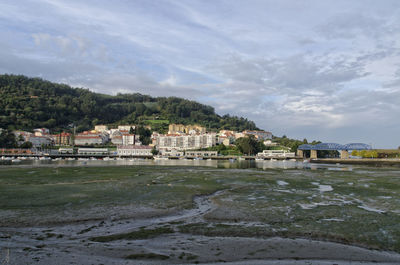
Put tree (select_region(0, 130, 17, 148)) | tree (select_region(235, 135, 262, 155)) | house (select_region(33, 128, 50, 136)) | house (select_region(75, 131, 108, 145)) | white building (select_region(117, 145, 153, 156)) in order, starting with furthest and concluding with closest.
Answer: house (select_region(75, 131, 108, 145))
house (select_region(33, 128, 50, 136))
white building (select_region(117, 145, 153, 156))
tree (select_region(235, 135, 262, 155))
tree (select_region(0, 130, 17, 148))

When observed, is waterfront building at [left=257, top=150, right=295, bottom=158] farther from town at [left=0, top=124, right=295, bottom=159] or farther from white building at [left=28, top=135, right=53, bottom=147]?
white building at [left=28, top=135, right=53, bottom=147]

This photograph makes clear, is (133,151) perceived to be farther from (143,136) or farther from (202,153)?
(143,136)

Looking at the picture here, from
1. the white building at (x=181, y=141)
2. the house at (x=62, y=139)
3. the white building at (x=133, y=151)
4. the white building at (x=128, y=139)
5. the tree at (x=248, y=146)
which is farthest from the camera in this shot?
the white building at (x=128, y=139)

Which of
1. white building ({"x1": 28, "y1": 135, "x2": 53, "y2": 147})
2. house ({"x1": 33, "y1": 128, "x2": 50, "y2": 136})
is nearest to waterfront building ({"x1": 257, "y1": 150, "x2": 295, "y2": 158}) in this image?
white building ({"x1": 28, "y1": 135, "x2": 53, "y2": 147})

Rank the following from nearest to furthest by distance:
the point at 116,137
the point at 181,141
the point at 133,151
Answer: the point at 133,151, the point at 181,141, the point at 116,137

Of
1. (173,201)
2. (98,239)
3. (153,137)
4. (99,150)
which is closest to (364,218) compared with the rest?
(173,201)

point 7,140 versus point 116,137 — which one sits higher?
point 116,137

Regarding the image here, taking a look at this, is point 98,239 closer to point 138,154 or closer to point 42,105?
point 138,154

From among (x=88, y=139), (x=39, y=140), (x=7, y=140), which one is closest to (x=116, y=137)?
(x=88, y=139)

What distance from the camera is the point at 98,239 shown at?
37.9ft

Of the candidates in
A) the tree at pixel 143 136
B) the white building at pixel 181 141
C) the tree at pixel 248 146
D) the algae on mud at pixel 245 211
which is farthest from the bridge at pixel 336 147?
the algae on mud at pixel 245 211

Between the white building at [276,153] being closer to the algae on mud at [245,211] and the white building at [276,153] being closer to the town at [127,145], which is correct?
the town at [127,145]

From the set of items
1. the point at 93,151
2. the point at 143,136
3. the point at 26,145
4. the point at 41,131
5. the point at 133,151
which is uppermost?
the point at 41,131

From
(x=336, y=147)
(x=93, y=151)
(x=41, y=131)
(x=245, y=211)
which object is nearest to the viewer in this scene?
(x=245, y=211)
